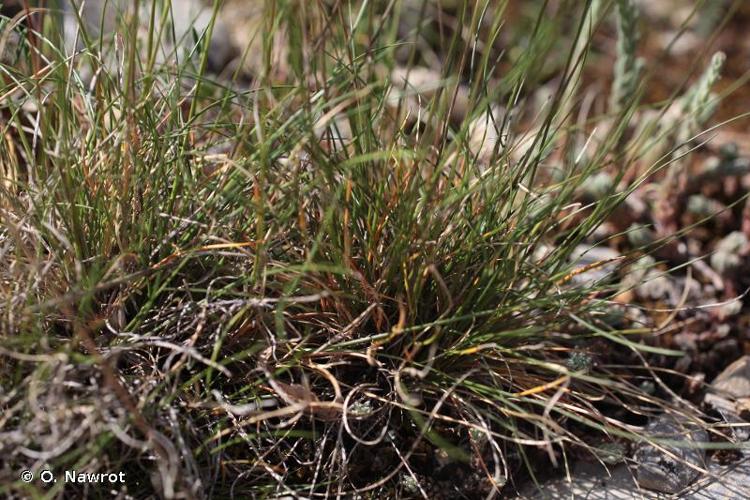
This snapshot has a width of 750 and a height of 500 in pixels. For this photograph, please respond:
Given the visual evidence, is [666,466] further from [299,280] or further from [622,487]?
[299,280]

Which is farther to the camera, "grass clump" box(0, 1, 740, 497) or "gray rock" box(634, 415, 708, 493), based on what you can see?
"gray rock" box(634, 415, 708, 493)

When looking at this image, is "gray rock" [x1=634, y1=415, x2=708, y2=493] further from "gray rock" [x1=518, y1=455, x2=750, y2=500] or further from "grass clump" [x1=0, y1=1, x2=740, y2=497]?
"grass clump" [x1=0, y1=1, x2=740, y2=497]

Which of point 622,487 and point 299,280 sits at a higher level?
point 299,280

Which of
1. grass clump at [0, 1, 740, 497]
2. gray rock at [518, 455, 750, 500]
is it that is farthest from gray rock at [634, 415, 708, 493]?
grass clump at [0, 1, 740, 497]

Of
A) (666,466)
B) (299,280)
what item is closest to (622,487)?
(666,466)

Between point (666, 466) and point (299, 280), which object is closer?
point (299, 280)

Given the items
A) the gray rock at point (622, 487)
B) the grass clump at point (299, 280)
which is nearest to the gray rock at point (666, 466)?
the gray rock at point (622, 487)

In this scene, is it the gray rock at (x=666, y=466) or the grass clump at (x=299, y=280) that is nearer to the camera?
the grass clump at (x=299, y=280)

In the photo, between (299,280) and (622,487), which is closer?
(299,280)

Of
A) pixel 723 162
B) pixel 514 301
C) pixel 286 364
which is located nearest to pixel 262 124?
pixel 286 364

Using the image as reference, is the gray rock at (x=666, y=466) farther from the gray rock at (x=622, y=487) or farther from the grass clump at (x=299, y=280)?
the grass clump at (x=299, y=280)

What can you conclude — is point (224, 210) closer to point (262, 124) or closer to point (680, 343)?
point (262, 124)
